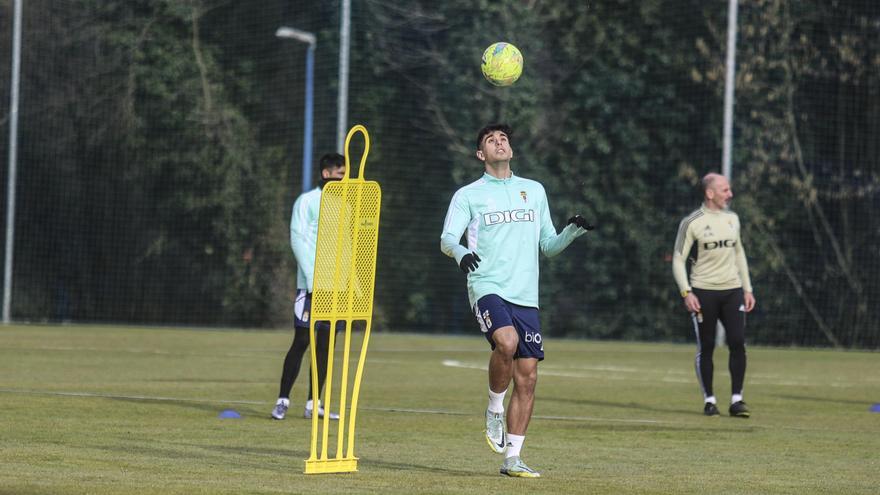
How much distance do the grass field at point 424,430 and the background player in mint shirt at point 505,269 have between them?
41 cm

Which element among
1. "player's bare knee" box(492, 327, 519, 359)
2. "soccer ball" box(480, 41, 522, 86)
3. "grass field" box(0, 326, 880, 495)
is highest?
"soccer ball" box(480, 41, 522, 86)

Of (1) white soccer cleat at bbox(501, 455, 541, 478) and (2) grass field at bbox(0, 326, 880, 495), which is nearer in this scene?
(2) grass field at bbox(0, 326, 880, 495)

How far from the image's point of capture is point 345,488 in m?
7.89

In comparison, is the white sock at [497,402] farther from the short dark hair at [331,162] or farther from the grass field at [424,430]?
the short dark hair at [331,162]

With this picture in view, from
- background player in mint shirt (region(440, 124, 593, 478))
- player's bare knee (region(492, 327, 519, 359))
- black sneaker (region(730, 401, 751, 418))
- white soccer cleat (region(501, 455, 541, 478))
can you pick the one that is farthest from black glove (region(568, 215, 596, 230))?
black sneaker (region(730, 401, 751, 418))

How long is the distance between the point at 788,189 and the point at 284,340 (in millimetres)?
12158

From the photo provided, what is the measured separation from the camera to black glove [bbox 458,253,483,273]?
8.24 metres

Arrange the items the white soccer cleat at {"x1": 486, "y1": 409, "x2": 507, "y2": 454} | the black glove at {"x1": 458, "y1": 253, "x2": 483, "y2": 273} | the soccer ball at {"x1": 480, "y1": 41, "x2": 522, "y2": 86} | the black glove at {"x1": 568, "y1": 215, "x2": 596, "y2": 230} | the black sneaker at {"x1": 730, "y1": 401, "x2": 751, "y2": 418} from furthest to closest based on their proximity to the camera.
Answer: the black sneaker at {"x1": 730, "y1": 401, "x2": 751, "y2": 418} < the soccer ball at {"x1": 480, "y1": 41, "x2": 522, "y2": 86} < the white soccer cleat at {"x1": 486, "y1": 409, "x2": 507, "y2": 454} < the black glove at {"x1": 568, "y1": 215, "x2": 596, "y2": 230} < the black glove at {"x1": 458, "y1": 253, "x2": 483, "y2": 273}

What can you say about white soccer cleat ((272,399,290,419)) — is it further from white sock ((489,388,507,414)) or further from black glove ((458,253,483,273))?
black glove ((458,253,483,273))

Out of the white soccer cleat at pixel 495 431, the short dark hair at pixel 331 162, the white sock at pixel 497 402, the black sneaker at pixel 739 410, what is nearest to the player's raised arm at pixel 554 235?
the white sock at pixel 497 402

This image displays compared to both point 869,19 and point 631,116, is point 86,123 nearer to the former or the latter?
point 631,116

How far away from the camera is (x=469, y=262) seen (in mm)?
8273

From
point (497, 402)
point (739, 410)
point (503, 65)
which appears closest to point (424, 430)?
point (497, 402)

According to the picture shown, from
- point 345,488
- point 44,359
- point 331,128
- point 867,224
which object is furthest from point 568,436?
point 331,128
